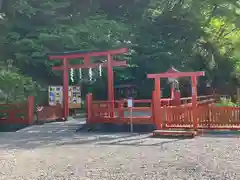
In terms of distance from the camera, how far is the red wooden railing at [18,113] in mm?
16989

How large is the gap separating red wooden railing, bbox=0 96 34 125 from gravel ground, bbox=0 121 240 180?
4.18m

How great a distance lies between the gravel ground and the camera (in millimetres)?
6922

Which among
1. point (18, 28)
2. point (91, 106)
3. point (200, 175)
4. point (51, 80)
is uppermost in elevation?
point (18, 28)

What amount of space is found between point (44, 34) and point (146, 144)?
12637mm

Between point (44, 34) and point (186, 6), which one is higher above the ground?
point (186, 6)

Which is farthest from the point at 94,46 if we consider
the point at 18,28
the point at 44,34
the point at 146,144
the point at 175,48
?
the point at 146,144

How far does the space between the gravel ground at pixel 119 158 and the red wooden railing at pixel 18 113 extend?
13.7ft

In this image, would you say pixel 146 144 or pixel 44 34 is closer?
pixel 146 144

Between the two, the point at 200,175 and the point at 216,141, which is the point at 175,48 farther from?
the point at 200,175

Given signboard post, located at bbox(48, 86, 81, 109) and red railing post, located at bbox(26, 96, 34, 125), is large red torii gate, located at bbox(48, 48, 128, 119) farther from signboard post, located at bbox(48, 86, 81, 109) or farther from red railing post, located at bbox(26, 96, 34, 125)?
red railing post, located at bbox(26, 96, 34, 125)

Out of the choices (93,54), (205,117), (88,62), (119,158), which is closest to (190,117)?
(205,117)

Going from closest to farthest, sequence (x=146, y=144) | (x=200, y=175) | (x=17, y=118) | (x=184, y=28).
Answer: (x=200, y=175), (x=146, y=144), (x=17, y=118), (x=184, y=28)

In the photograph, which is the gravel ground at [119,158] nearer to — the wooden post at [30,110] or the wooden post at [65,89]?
the wooden post at [30,110]

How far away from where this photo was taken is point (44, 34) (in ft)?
69.6
